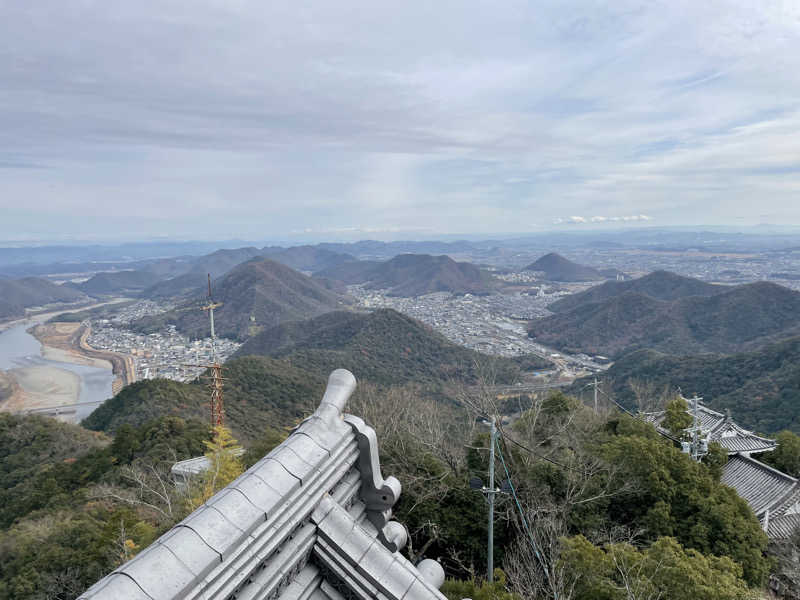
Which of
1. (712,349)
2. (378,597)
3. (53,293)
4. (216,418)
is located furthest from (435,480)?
(53,293)

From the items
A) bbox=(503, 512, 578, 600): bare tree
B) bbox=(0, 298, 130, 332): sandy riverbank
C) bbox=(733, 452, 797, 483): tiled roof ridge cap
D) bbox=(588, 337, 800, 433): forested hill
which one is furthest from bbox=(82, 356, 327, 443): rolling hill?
bbox=(0, 298, 130, 332): sandy riverbank

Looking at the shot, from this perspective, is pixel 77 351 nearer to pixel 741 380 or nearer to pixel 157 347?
pixel 157 347

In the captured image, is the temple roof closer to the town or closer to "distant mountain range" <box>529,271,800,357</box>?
"distant mountain range" <box>529,271,800,357</box>

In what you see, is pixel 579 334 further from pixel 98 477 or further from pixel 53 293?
pixel 53 293

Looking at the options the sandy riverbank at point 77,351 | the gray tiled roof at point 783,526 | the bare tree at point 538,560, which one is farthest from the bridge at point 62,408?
the gray tiled roof at point 783,526

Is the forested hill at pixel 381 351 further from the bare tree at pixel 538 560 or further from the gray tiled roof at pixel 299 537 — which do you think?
the gray tiled roof at pixel 299 537

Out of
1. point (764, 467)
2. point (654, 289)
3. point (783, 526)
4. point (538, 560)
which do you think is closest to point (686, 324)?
point (654, 289)
